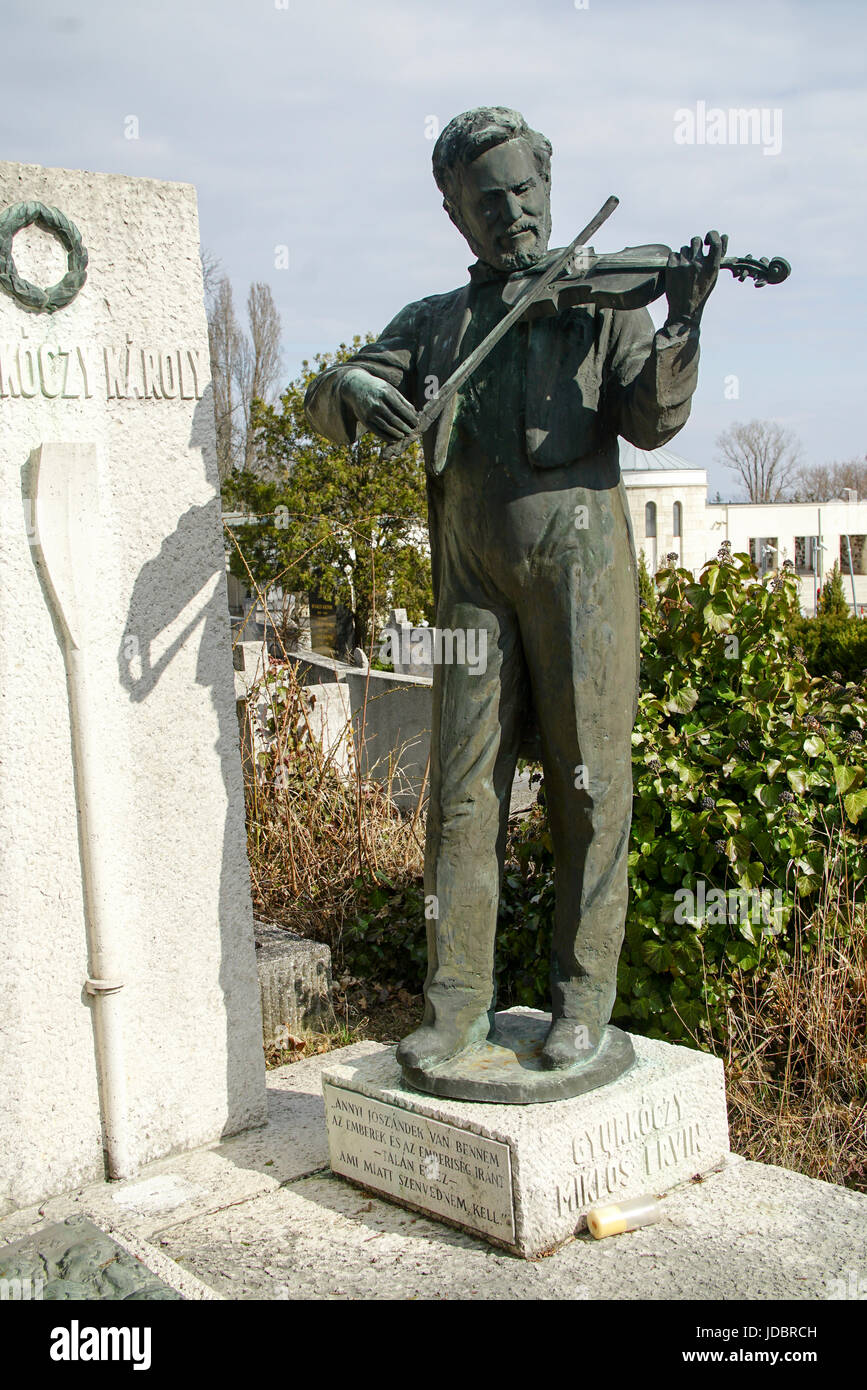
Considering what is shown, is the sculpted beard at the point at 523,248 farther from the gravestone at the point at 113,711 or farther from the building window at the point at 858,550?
the building window at the point at 858,550

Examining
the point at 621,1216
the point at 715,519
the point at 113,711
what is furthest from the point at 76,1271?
the point at 715,519

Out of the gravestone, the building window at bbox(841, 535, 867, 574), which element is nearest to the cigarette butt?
the gravestone

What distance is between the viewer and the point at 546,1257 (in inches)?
112

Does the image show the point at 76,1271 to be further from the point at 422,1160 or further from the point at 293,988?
the point at 293,988

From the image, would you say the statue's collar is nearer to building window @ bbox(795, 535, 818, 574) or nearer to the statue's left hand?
the statue's left hand

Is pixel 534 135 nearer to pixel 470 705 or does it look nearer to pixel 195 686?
pixel 470 705

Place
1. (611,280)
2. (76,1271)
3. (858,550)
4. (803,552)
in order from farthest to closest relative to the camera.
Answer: (803,552), (858,550), (611,280), (76,1271)

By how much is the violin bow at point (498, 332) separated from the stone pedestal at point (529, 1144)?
1559mm

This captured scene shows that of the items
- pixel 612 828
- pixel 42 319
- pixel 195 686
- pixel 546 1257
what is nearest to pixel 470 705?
pixel 612 828

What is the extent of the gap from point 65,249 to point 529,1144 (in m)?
2.53

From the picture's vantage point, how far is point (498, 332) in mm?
2852

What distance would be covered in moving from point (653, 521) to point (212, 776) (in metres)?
40.7

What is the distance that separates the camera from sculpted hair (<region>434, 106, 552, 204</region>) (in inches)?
114

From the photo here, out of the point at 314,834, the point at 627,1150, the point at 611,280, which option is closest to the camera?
the point at 611,280
